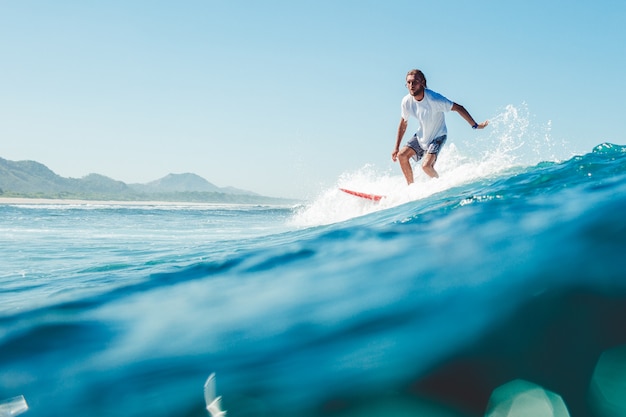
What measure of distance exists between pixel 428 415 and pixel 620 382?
66cm

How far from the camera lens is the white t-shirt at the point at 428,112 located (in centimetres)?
786

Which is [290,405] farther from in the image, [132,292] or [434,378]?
[132,292]

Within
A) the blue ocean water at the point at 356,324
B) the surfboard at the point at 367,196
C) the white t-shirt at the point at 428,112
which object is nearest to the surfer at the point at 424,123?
the white t-shirt at the point at 428,112

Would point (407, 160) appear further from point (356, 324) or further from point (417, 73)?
point (356, 324)

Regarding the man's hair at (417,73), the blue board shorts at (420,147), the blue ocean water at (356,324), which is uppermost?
the man's hair at (417,73)

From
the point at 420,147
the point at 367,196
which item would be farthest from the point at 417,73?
the point at 367,196

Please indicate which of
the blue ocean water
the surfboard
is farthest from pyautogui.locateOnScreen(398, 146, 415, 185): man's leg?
the blue ocean water

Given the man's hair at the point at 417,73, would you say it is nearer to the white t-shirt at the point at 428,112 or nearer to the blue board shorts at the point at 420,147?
the white t-shirt at the point at 428,112

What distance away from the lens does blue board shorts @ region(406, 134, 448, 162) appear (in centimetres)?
829

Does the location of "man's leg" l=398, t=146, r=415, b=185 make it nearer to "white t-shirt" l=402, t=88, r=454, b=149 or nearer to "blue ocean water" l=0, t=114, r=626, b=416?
"white t-shirt" l=402, t=88, r=454, b=149

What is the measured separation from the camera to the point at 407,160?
873 cm

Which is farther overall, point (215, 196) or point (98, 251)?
point (215, 196)

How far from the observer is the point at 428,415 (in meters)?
1.71

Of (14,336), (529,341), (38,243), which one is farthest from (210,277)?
(38,243)
